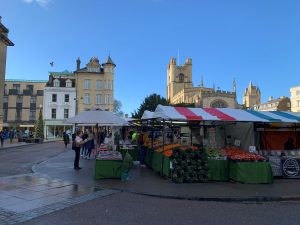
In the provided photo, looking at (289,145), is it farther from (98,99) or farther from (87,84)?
(87,84)

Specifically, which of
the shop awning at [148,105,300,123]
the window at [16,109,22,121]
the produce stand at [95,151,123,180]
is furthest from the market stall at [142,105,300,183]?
the window at [16,109,22,121]

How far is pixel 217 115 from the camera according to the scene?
1283 centimetres

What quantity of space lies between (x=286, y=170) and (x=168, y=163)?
4780 mm

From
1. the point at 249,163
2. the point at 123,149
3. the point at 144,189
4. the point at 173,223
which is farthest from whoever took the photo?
the point at 123,149

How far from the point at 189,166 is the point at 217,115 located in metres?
2.82

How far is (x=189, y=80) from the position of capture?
457 feet

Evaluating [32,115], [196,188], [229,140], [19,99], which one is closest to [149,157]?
[229,140]

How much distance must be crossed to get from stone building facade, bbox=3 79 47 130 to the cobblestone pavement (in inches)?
2700

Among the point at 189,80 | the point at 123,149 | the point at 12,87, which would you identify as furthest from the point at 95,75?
the point at 189,80

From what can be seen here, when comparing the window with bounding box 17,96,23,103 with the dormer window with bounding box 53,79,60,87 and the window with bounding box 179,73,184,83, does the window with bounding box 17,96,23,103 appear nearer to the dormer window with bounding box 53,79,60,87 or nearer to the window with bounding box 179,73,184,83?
the dormer window with bounding box 53,79,60,87

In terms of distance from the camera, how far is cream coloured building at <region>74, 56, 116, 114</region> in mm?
63406

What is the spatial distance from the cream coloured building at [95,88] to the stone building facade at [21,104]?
692 inches

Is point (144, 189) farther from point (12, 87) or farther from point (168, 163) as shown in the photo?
point (12, 87)

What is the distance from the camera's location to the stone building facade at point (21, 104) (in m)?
75.3
